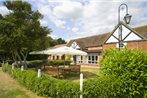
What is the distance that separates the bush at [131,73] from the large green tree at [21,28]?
45.0ft

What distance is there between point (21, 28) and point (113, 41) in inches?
699

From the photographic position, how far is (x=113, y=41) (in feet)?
113

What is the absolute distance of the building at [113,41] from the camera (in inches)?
1180

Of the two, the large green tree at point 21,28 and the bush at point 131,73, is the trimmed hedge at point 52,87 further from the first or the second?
the large green tree at point 21,28

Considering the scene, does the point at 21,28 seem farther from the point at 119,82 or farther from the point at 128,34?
the point at 128,34

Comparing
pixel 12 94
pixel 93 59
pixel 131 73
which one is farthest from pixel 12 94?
pixel 93 59

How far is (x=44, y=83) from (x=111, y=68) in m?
3.52

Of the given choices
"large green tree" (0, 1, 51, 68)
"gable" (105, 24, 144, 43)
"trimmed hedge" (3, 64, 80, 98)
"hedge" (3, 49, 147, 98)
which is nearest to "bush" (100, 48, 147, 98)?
"hedge" (3, 49, 147, 98)

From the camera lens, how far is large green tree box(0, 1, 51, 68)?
21.0 m

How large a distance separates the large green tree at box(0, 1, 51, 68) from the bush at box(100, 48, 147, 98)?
45.0ft

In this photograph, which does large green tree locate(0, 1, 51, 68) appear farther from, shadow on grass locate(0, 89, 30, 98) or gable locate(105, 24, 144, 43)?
gable locate(105, 24, 144, 43)

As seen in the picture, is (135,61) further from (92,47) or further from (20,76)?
(92,47)

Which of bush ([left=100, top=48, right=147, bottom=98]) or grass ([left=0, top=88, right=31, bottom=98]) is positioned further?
grass ([left=0, top=88, right=31, bottom=98])

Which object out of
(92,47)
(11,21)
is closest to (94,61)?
(92,47)
